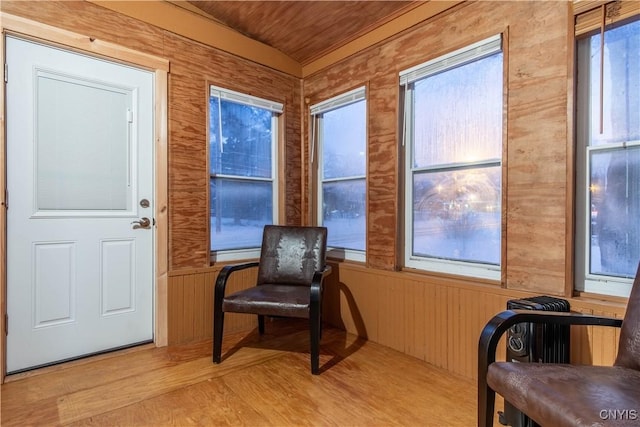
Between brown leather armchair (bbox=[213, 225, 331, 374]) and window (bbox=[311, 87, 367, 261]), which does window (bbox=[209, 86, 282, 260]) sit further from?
window (bbox=[311, 87, 367, 261])

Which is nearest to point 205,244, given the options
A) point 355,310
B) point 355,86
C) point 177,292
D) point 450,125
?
point 177,292

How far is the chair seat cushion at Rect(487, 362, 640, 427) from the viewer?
889 millimetres

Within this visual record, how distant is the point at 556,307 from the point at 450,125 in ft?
4.18

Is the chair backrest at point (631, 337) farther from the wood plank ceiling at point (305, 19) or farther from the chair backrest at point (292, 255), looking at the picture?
the wood plank ceiling at point (305, 19)

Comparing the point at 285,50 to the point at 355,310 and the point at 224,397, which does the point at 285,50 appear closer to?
the point at 355,310

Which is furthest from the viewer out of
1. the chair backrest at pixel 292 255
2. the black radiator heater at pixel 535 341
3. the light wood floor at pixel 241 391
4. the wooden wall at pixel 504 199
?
the chair backrest at pixel 292 255

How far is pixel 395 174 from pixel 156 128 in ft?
5.90

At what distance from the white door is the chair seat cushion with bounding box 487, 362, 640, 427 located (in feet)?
7.64

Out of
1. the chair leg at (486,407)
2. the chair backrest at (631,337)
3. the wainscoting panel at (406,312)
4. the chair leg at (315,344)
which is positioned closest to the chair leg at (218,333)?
the wainscoting panel at (406,312)

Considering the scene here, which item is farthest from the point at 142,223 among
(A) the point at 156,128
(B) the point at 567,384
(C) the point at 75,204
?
(B) the point at 567,384

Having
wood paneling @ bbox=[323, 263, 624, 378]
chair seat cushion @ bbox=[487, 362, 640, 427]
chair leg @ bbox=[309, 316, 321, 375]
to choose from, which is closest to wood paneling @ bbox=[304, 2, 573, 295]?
wood paneling @ bbox=[323, 263, 624, 378]

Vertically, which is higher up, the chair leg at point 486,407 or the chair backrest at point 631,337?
the chair backrest at point 631,337

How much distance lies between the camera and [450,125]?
2.24 m

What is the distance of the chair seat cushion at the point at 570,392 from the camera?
0.89m
